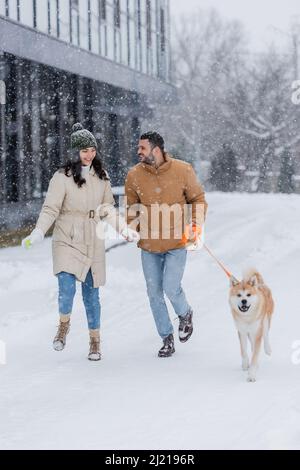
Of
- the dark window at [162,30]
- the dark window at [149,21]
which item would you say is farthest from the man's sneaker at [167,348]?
the dark window at [162,30]

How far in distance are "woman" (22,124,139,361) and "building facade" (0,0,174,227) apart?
11731 mm

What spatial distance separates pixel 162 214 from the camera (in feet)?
23.0

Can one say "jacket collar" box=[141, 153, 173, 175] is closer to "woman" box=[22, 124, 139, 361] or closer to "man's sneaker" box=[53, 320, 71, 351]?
"woman" box=[22, 124, 139, 361]

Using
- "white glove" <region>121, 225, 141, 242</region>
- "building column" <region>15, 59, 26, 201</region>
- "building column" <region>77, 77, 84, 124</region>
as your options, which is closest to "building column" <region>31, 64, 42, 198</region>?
"building column" <region>15, 59, 26, 201</region>

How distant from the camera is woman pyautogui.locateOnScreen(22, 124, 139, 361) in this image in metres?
6.79

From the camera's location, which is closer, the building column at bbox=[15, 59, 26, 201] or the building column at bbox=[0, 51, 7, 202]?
the building column at bbox=[0, 51, 7, 202]

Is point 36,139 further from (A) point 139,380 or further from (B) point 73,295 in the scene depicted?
(A) point 139,380

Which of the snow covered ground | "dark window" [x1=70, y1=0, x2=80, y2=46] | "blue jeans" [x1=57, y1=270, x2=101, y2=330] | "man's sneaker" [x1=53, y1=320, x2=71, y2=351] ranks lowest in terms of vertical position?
the snow covered ground

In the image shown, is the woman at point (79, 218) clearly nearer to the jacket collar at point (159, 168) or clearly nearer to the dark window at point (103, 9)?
the jacket collar at point (159, 168)

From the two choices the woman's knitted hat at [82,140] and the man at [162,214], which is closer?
the woman's knitted hat at [82,140]

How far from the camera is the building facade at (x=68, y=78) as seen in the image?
65.2ft

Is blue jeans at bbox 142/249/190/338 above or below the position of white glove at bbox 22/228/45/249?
below
